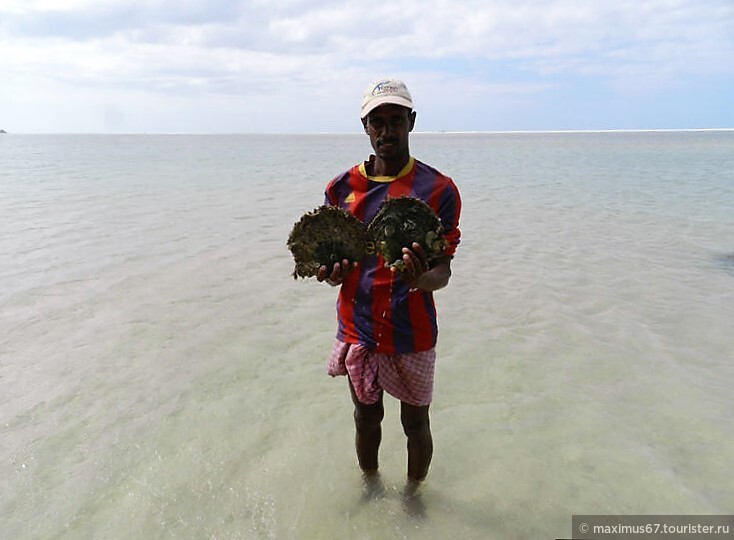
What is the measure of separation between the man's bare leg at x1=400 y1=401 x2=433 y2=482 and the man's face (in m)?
1.51

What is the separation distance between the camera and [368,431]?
3.50 meters

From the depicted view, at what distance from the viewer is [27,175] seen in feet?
82.2

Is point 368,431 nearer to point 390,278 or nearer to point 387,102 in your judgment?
point 390,278

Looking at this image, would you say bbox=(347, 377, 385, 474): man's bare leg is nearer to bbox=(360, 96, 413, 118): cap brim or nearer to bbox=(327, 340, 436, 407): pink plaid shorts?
bbox=(327, 340, 436, 407): pink plaid shorts

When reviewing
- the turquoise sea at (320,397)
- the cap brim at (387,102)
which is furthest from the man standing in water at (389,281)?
the turquoise sea at (320,397)

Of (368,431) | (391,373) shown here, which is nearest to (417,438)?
(368,431)

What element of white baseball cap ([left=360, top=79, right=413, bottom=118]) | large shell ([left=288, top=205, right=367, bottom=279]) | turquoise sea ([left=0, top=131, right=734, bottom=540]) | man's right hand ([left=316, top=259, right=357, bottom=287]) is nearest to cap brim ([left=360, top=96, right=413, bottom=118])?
white baseball cap ([left=360, top=79, right=413, bottom=118])

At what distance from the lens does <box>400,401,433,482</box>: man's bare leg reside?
3275 mm

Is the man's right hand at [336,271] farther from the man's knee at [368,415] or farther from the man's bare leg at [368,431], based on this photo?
the man's knee at [368,415]

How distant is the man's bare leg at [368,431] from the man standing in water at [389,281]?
31mm

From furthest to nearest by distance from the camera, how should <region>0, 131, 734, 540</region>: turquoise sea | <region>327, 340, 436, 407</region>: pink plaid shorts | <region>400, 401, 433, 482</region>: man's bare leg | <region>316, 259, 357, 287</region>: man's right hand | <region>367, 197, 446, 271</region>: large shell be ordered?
<region>0, 131, 734, 540</region>: turquoise sea → <region>400, 401, 433, 482</region>: man's bare leg → <region>327, 340, 436, 407</region>: pink plaid shorts → <region>316, 259, 357, 287</region>: man's right hand → <region>367, 197, 446, 271</region>: large shell

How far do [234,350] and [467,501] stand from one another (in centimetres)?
319

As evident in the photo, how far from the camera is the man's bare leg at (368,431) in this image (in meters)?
3.35

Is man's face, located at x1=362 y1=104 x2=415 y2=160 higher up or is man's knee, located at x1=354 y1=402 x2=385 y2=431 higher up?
man's face, located at x1=362 y1=104 x2=415 y2=160
